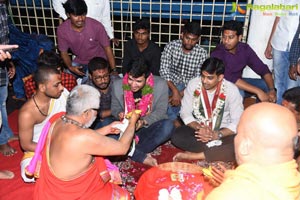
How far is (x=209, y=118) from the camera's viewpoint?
4.11m

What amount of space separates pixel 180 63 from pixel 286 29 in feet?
5.02

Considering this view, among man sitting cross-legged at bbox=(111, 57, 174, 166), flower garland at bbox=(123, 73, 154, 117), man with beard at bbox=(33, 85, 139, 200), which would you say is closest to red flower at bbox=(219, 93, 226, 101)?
man sitting cross-legged at bbox=(111, 57, 174, 166)

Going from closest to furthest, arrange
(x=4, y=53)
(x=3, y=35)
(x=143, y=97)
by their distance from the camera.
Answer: (x=4, y=53) < (x=3, y=35) < (x=143, y=97)

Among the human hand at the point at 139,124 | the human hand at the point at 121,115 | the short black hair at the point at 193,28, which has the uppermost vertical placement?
the short black hair at the point at 193,28

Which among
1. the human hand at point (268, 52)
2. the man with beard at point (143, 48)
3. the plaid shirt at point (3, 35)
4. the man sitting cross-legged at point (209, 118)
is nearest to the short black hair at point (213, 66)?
the man sitting cross-legged at point (209, 118)

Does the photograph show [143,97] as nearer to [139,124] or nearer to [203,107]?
[139,124]

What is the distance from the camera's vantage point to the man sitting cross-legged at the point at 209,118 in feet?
12.7

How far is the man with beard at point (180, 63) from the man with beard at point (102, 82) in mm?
838

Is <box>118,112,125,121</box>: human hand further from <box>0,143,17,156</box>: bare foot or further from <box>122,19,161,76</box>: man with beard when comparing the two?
<box>0,143,17,156</box>: bare foot

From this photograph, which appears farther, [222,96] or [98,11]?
[98,11]

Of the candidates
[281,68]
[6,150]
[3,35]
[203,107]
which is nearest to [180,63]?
[203,107]

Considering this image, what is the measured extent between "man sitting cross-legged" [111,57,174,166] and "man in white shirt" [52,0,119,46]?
180cm

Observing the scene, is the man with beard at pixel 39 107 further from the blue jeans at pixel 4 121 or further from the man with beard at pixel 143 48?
the man with beard at pixel 143 48

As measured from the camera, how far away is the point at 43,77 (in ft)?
10.8
